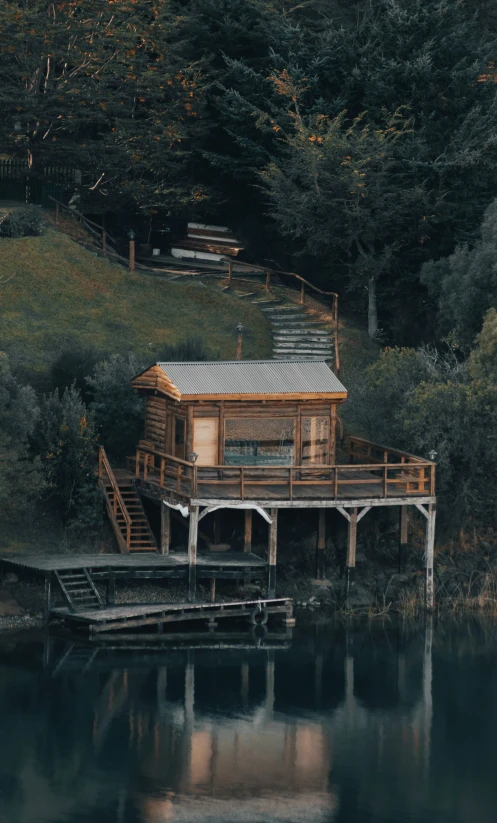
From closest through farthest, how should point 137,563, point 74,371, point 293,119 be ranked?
1. point 137,563
2. point 74,371
3. point 293,119

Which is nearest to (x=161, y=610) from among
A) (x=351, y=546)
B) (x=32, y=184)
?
(x=351, y=546)

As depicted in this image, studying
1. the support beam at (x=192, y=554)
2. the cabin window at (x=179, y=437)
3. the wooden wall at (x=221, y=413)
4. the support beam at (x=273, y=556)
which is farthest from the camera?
the cabin window at (x=179, y=437)

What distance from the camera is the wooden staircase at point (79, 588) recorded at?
140ft

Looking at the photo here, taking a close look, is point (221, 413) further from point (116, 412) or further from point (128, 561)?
point (128, 561)

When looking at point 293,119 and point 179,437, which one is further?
point 293,119

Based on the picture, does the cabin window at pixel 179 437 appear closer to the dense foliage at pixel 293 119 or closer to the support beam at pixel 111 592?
the support beam at pixel 111 592

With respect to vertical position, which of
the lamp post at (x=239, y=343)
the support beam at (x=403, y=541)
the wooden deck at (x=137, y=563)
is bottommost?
the wooden deck at (x=137, y=563)

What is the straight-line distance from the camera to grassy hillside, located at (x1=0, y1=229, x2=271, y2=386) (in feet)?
185

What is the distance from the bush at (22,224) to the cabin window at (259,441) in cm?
1896

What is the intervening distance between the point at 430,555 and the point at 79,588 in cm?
1065

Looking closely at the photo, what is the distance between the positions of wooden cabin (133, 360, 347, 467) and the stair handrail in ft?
6.13

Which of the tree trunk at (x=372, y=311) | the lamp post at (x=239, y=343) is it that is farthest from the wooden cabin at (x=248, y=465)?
the tree trunk at (x=372, y=311)

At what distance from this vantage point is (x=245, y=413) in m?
46.5

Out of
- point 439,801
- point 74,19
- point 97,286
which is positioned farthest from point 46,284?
point 439,801
